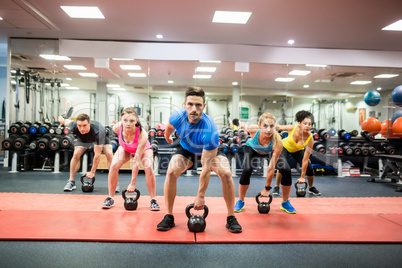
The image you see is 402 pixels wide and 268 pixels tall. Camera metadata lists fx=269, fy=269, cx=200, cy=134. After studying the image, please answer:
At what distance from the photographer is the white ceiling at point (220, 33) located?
431 centimetres

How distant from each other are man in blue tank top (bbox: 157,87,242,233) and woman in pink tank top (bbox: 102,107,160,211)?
619mm

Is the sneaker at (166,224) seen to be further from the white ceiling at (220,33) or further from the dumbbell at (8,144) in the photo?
the dumbbell at (8,144)

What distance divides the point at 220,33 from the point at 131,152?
3633 mm

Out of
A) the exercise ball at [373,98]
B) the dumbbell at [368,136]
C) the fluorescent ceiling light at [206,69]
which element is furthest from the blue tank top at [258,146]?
the dumbbell at [368,136]

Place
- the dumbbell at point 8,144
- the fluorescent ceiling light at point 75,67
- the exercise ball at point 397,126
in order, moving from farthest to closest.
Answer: the fluorescent ceiling light at point 75,67, the dumbbell at point 8,144, the exercise ball at point 397,126

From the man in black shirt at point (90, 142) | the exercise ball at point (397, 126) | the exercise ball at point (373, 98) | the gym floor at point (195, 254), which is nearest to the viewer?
the gym floor at point (195, 254)

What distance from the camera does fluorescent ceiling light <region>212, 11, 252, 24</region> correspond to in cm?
458

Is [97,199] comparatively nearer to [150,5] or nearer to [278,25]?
[150,5]

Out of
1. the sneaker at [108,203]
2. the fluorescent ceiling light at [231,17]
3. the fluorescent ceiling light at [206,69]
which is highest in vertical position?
the fluorescent ceiling light at [231,17]

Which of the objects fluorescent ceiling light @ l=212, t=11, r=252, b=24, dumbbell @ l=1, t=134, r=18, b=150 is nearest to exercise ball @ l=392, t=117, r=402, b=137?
fluorescent ceiling light @ l=212, t=11, r=252, b=24

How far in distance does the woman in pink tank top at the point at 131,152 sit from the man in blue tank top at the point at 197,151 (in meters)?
0.62

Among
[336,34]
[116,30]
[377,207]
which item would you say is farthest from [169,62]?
[377,207]

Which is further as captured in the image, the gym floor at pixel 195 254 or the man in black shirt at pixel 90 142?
the man in black shirt at pixel 90 142

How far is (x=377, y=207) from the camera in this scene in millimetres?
3139
